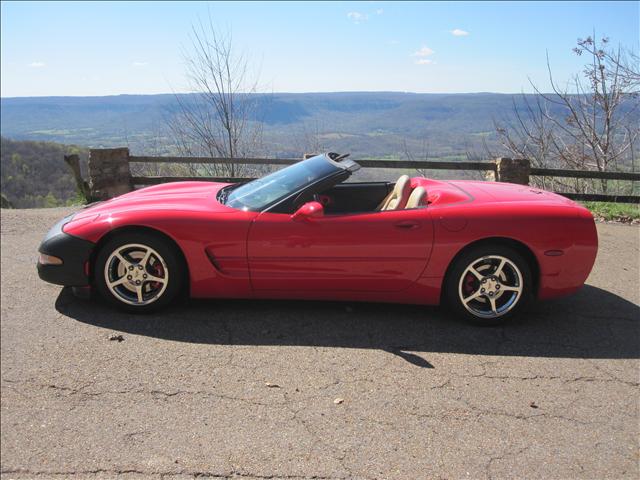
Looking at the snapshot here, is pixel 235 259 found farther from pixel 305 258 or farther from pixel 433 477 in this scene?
pixel 433 477

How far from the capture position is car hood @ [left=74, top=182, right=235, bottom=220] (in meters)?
4.05

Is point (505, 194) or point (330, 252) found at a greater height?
point (505, 194)

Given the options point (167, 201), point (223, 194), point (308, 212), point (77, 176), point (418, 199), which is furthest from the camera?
point (77, 176)

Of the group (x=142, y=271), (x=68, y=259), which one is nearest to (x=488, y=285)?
(x=142, y=271)

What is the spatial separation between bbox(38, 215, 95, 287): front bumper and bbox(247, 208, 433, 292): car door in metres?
1.28

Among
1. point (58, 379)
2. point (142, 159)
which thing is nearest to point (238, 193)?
point (58, 379)

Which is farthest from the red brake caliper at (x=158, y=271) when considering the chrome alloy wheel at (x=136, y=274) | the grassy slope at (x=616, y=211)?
the grassy slope at (x=616, y=211)

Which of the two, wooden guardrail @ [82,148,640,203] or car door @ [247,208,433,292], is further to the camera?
wooden guardrail @ [82,148,640,203]

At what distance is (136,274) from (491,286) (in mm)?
2736

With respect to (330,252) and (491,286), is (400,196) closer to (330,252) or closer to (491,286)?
(330,252)

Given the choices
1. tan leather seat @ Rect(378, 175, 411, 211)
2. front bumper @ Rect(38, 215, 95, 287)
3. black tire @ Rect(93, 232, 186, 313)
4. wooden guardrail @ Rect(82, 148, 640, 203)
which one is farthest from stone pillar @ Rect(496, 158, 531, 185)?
front bumper @ Rect(38, 215, 95, 287)

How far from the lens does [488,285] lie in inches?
154

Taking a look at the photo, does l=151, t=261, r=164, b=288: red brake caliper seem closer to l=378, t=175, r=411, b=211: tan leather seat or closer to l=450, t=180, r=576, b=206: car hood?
l=378, t=175, r=411, b=211: tan leather seat

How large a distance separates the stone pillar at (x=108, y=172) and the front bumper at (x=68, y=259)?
6.10 metres
